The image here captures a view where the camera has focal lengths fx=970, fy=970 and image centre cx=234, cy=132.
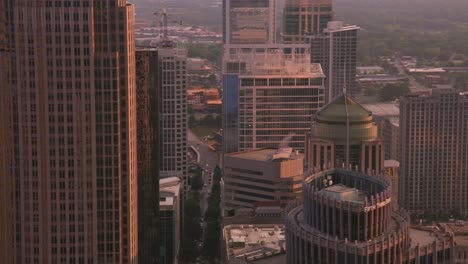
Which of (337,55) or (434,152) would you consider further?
(337,55)

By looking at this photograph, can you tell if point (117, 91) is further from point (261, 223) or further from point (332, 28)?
point (332, 28)

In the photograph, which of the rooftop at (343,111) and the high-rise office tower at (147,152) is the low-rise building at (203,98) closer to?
the rooftop at (343,111)

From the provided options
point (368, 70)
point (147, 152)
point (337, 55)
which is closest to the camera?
point (147, 152)

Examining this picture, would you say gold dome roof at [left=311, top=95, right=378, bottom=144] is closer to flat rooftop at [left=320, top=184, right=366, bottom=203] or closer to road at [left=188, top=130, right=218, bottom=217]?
flat rooftop at [left=320, top=184, right=366, bottom=203]

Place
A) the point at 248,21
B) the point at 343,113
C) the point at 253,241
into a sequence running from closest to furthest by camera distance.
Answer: the point at 253,241 < the point at 343,113 < the point at 248,21

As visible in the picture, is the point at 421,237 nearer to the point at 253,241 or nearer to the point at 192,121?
the point at 253,241

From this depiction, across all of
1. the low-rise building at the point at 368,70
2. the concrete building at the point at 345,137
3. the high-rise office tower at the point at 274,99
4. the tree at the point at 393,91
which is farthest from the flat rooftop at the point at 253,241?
the low-rise building at the point at 368,70

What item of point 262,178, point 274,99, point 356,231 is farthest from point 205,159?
point 356,231

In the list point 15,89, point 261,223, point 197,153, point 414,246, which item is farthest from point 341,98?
point 197,153
